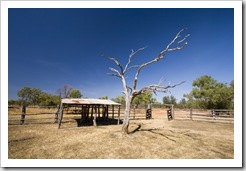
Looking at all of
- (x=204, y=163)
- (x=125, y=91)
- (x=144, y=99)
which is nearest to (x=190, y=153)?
(x=204, y=163)

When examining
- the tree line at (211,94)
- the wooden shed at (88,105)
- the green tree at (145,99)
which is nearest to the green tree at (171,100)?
the green tree at (145,99)

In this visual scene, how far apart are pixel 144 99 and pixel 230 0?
59933 mm

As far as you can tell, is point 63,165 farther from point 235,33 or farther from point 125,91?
point 235,33

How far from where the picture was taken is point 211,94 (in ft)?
110

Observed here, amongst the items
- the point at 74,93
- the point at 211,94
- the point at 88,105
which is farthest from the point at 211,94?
the point at 74,93

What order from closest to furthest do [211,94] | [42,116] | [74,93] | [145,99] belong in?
[42,116] < [211,94] < [145,99] < [74,93]

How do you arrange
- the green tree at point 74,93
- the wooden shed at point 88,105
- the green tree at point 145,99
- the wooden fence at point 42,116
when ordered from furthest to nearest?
1. the green tree at point 74,93
2. the green tree at point 145,99
3. the wooden fence at point 42,116
4. the wooden shed at point 88,105

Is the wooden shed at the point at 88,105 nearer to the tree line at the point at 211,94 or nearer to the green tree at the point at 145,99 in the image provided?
the tree line at the point at 211,94

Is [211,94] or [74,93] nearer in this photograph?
[211,94]

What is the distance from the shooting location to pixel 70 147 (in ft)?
21.3

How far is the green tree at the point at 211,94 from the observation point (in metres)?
32.4

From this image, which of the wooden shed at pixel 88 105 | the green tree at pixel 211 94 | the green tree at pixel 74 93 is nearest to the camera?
the wooden shed at pixel 88 105

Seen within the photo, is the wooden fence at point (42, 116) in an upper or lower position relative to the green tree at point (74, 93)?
lower

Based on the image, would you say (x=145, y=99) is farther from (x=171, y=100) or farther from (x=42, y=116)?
(x=42, y=116)
